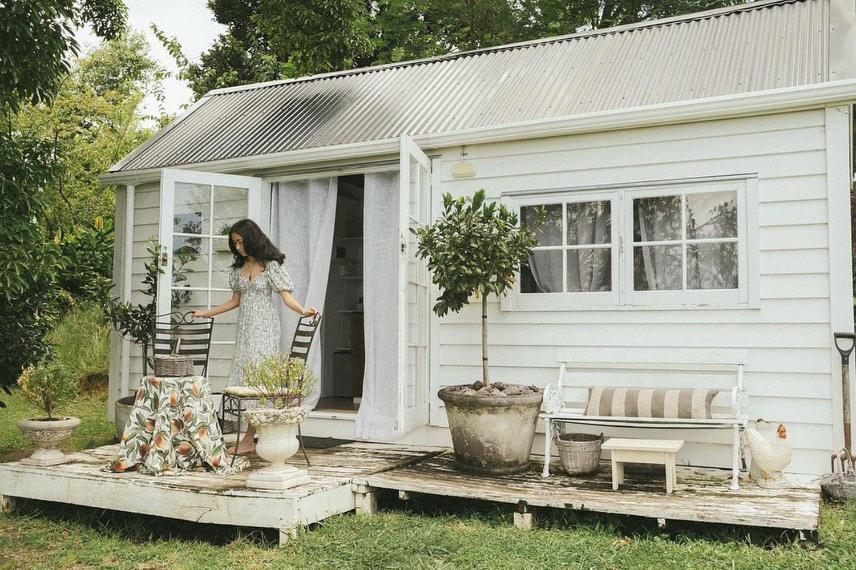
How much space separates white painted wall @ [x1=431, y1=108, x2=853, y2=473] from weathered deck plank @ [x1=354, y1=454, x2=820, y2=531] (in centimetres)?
52

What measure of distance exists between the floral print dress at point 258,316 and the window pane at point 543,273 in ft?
5.66

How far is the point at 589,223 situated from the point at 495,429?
1635 millimetres

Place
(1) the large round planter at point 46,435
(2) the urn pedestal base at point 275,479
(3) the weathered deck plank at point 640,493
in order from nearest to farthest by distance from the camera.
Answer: (3) the weathered deck plank at point 640,493 → (2) the urn pedestal base at point 275,479 → (1) the large round planter at point 46,435

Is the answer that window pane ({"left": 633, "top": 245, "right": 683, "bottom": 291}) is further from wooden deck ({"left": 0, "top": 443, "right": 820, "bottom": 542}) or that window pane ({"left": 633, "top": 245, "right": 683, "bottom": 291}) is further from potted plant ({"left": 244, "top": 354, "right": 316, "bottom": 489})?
potted plant ({"left": 244, "top": 354, "right": 316, "bottom": 489})

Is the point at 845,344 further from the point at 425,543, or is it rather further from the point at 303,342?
the point at 303,342

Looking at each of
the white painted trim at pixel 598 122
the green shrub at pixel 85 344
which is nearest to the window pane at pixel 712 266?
the white painted trim at pixel 598 122

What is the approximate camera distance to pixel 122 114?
17344mm

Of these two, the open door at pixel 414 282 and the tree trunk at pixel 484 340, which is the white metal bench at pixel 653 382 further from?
the open door at pixel 414 282

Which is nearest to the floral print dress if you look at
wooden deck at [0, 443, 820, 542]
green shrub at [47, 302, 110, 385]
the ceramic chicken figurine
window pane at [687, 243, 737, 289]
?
wooden deck at [0, 443, 820, 542]

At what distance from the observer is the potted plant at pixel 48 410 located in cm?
469

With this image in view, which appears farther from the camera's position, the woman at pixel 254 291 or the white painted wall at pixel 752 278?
the woman at pixel 254 291

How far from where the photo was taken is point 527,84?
6.14 metres

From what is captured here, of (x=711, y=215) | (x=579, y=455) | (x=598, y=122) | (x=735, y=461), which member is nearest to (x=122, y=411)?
(x=579, y=455)

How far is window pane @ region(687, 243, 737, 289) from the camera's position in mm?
4793
